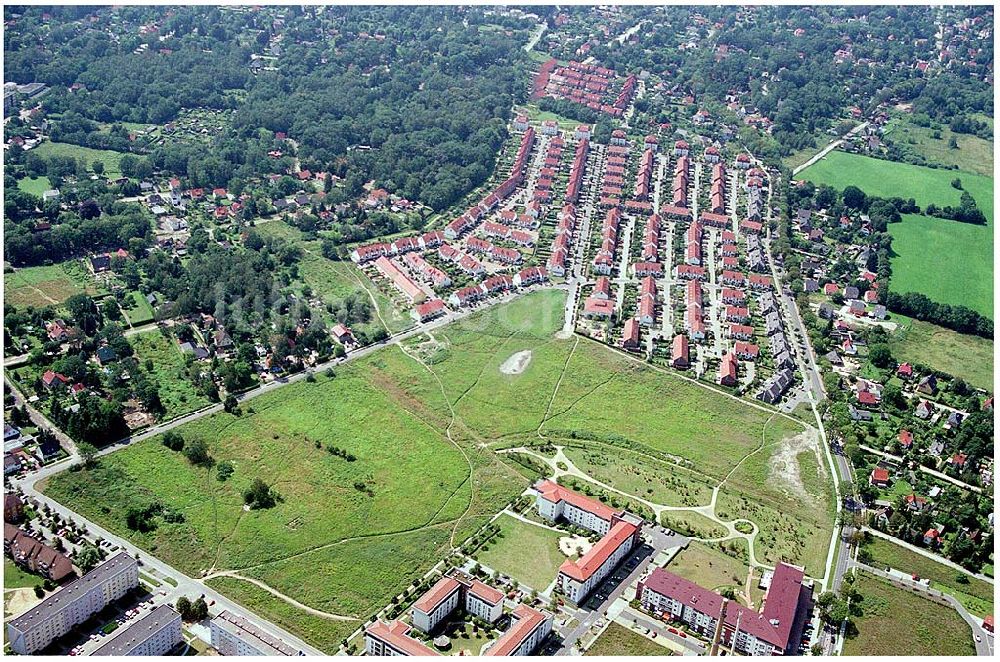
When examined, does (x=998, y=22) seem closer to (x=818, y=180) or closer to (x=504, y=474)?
(x=818, y=180)

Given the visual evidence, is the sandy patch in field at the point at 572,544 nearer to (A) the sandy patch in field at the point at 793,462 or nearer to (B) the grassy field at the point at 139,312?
(A) the sandy patch in field at the point at 793,462

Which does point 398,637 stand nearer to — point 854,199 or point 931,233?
point 931,233

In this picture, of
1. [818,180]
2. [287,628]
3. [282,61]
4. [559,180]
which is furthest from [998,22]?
[282,61]

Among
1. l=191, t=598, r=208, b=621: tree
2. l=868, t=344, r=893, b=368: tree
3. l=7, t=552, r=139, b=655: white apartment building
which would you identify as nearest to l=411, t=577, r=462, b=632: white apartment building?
l=191, t=598, r=208, b=621: tree

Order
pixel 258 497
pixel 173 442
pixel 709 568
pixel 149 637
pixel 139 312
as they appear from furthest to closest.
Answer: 1. pixel 139 312
2. pixel 173 442
3. pixel 258 497
4. pixel 709 568
5. pixel 149 637

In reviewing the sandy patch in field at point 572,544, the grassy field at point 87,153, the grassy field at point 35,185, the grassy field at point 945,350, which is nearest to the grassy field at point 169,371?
the sandy patch in field at point 572,544

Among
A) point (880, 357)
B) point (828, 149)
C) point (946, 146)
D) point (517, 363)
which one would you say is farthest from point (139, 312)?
point (946, 146)

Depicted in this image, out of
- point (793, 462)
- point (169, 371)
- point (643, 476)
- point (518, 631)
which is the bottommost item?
point (169, 371)
